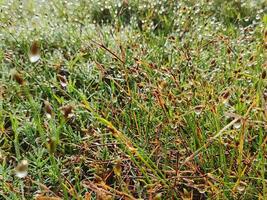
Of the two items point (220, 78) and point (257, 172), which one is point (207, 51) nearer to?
point (220, 78)

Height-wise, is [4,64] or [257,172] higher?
[4,64]

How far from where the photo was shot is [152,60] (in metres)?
2.00

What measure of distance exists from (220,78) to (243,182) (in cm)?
59

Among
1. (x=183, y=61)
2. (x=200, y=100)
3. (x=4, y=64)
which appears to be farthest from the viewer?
(x=4, y=64)

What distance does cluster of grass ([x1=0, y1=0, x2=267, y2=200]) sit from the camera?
1.23 m

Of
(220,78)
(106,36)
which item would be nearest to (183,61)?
(220,78)

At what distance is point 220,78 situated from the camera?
5.60 feet

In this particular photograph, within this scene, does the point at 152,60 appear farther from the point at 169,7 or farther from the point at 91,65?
the point at 169,7

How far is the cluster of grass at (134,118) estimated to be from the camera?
1.23 meters

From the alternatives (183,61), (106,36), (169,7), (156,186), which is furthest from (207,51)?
(156,186)

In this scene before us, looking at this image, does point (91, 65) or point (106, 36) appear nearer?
point (91, 65)

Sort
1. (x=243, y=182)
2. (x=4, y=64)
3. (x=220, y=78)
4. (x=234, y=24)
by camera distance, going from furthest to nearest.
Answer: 1. (x=234, y=24)
2. (x=4, y=64)
3. (x=220, y=78)
4. (x=243, y=182)

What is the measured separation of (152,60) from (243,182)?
907 millimetres

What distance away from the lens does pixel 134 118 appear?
5.10 feet
